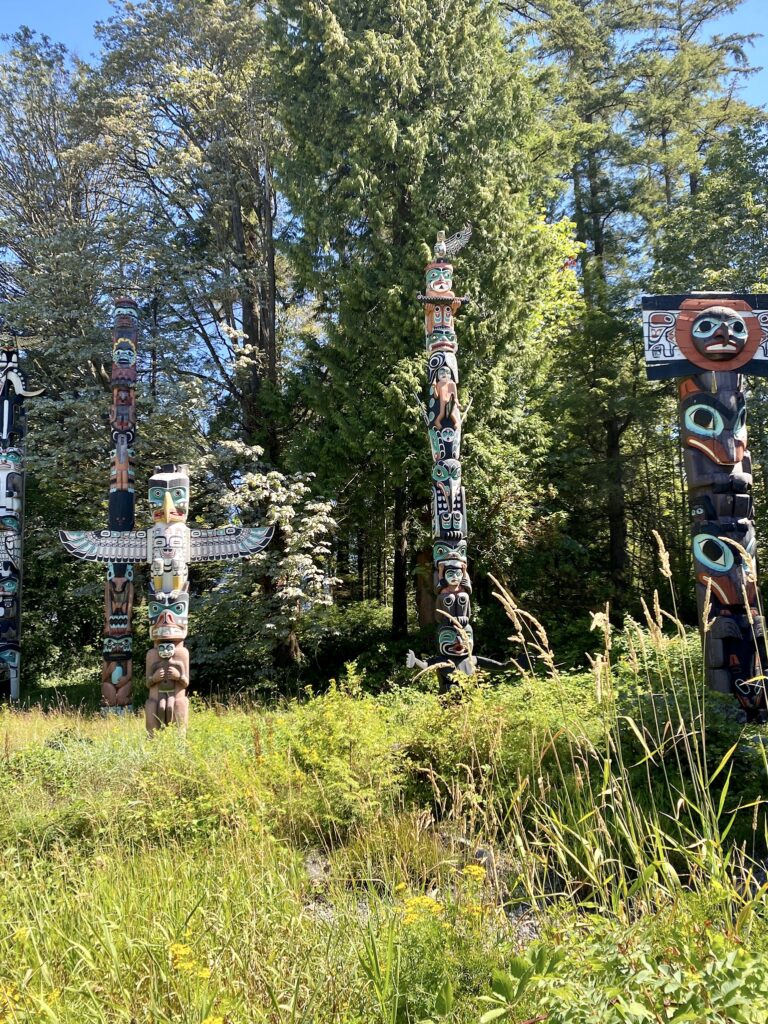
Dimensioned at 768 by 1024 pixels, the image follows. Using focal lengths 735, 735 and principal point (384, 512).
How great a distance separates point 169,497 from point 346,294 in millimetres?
5943

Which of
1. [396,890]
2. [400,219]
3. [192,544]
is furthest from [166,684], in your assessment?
[400,219]

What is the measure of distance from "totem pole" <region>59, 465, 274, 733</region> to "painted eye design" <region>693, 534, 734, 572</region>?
14.7ft

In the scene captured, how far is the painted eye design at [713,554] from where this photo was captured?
21.9 feet

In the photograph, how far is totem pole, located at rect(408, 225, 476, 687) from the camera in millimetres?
8805

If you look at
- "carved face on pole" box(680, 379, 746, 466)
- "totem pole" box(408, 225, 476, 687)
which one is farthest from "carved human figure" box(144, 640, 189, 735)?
"carved face on pole" box(680, 379, 746, 466)

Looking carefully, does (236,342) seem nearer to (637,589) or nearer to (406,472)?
(406,472)

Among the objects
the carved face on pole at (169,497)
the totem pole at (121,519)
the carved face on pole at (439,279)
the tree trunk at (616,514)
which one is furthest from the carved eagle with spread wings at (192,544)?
the tree trunk at (616,514)

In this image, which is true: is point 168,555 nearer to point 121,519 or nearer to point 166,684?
point 166,684

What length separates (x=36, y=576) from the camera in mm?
17062

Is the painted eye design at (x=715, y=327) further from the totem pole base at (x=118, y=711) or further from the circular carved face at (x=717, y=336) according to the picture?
the totem pole base at (x=118, y=711)

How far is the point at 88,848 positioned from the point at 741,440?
6.42 m

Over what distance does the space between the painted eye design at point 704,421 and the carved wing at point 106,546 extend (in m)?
6.12

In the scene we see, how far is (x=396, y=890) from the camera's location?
2.56m

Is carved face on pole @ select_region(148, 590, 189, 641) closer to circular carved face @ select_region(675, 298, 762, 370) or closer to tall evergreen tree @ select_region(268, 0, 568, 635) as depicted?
tall evergreen tree @ select_region(268, 0, 568, 635)
